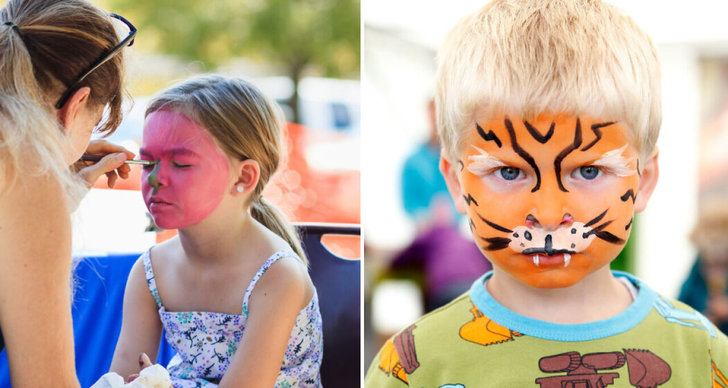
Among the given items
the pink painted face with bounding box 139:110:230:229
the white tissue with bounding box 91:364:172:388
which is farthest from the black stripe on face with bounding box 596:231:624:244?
the white tissue with bounding box 91:364:172:388

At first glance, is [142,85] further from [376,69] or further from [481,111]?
[376,69]

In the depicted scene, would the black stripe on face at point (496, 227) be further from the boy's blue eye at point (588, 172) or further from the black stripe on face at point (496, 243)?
the boy's blue eye at point (588, 172)

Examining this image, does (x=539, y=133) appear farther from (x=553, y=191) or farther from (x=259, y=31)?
(x=259, y=31)

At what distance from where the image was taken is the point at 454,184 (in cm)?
152

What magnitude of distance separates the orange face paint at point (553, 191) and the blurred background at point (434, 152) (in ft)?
6.11

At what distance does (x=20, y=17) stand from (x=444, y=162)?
0.83 meters

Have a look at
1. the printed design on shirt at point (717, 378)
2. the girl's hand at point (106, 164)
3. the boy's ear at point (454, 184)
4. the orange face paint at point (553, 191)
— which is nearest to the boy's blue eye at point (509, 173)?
the orange face paint at point (553, 191)

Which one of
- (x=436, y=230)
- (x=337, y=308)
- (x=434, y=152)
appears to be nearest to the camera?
(x=337, y=308)

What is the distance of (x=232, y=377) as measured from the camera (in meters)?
1.51

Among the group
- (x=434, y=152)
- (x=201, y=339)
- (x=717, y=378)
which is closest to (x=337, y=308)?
(x=201, y=339)

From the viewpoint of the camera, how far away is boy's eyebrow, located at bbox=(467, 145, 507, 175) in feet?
4.53

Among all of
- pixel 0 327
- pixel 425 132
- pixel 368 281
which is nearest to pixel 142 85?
pixel 0 327

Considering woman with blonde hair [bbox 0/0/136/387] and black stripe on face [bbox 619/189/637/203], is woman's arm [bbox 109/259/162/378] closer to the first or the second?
woman with blonde hair [bbox 0/0/136/387]

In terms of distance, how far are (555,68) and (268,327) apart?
0.75 meters
